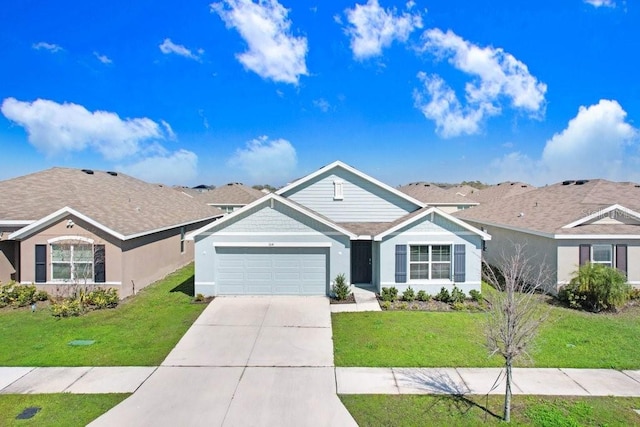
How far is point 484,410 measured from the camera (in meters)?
7.07

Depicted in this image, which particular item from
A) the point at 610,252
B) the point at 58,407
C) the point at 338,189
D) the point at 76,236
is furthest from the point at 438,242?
the point at 76,236

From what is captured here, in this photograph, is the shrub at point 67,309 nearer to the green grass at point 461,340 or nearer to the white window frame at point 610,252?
the green grass at point 461,340

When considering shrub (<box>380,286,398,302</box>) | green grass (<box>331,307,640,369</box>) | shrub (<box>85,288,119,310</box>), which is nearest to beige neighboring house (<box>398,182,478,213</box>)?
shrub (<box>380,286,398,302</box>)

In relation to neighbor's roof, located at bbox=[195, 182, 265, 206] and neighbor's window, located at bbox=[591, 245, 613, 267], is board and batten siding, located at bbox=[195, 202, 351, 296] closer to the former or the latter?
neighbor's window, located at bbox=[591, 245, 613, 267]

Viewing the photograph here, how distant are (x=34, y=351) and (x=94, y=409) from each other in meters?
4.20

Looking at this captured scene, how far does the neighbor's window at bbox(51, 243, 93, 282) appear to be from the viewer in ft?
47.5

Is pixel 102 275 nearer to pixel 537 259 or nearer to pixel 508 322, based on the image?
pixel 508 322

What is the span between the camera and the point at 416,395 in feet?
24.8

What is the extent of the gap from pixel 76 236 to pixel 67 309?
3.14 meters

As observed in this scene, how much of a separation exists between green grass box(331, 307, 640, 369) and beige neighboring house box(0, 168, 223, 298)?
9131mm

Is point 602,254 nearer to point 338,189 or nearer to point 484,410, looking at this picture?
point 338,189

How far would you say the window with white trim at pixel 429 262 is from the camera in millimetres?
14938

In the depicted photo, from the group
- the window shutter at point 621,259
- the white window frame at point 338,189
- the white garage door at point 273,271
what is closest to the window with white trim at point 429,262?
the white garage door at point 273,271

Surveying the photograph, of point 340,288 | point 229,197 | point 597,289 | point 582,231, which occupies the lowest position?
point 340,288
